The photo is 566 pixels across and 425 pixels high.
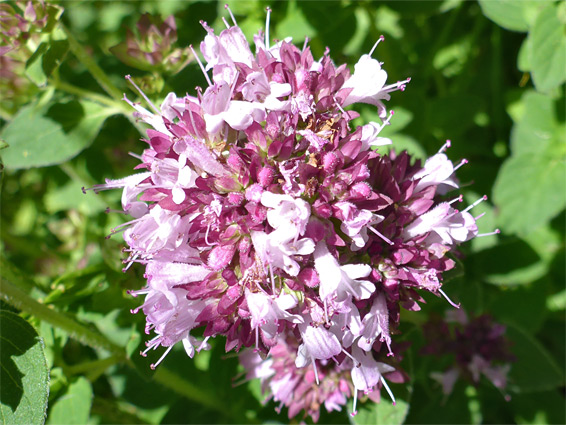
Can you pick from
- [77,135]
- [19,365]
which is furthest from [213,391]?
[77,135]

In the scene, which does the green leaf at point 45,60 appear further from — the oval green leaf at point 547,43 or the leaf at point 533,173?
the leaf at point 533,173

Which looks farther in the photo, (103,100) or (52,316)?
(103,100)

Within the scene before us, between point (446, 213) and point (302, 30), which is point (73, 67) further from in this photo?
point (446, 213)

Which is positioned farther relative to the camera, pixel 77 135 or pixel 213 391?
pixel 213 391

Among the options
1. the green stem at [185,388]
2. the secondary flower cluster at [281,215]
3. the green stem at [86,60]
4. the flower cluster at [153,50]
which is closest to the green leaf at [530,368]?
the secondary flower cluster at [281,215]

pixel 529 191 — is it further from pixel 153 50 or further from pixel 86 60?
pixel 86 60

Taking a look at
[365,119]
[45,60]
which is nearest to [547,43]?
[365,119]

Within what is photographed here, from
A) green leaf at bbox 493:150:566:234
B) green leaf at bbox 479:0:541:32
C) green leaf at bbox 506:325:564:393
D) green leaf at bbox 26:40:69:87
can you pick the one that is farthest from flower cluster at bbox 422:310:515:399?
green leaf at bbox 26:40:69:87
